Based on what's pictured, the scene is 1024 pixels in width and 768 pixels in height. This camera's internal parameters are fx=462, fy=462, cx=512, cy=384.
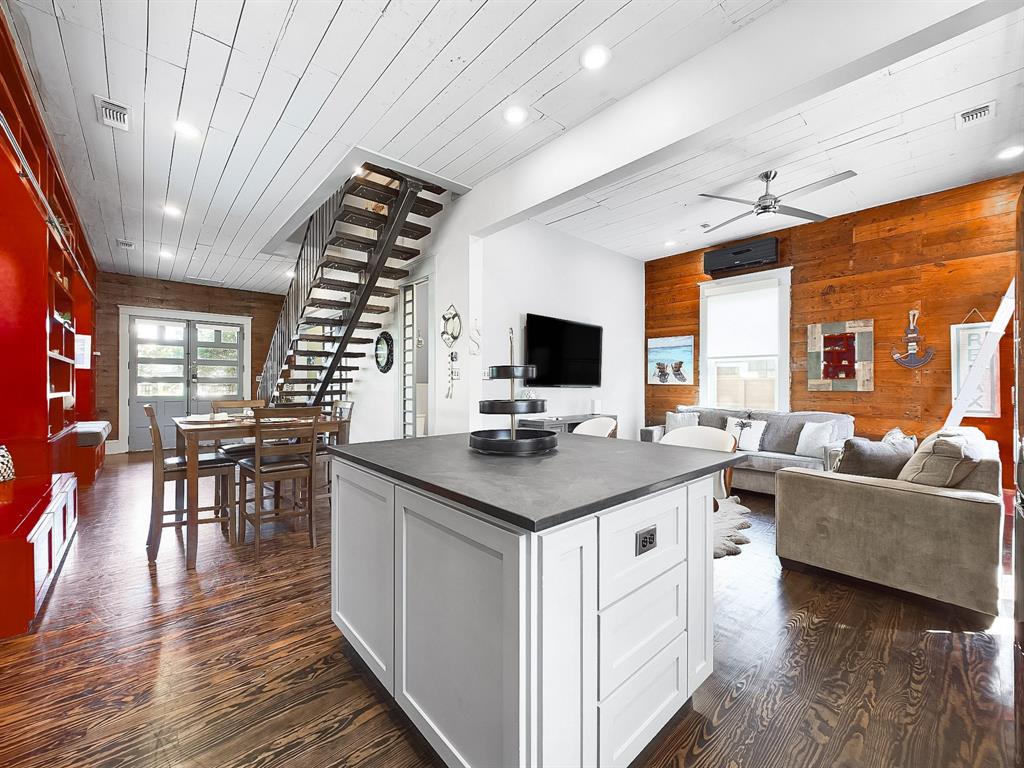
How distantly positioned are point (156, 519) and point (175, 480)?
0.32 metres

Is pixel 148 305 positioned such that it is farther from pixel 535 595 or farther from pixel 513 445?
pixel 535 595

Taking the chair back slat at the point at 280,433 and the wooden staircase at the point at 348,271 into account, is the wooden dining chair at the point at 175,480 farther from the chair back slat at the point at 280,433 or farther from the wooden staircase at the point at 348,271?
the wooden staircase at the point at 348,271

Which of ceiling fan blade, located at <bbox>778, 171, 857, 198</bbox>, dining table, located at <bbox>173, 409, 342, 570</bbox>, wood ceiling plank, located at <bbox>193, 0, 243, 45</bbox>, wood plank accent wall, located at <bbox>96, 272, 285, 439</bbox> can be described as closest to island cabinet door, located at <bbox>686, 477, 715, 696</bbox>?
dining table, located at <bbox>173, 409, 342, 570</bbox>

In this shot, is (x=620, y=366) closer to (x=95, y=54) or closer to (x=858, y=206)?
(x=858, y=206)

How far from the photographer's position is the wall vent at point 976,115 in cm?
294

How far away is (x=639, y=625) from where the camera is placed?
51.1 inches

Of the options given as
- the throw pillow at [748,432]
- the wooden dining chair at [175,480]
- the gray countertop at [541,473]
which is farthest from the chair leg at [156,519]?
the throw pillow at [748,432]

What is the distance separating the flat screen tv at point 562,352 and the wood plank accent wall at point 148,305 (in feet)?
20.9

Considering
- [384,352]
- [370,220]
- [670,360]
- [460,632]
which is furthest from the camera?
[670,360]

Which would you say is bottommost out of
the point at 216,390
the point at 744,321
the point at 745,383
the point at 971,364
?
the point at 216,390

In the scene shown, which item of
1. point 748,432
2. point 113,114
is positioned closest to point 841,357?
point 748,432

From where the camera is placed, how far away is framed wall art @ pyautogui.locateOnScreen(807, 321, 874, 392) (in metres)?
4.63

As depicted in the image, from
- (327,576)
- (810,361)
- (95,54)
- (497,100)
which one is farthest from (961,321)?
(95,54)

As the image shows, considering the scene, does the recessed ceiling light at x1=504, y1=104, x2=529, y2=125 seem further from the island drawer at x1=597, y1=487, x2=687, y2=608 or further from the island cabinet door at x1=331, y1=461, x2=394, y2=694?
the island drawer at x1=597, y1=487, x2=687, y2=608
